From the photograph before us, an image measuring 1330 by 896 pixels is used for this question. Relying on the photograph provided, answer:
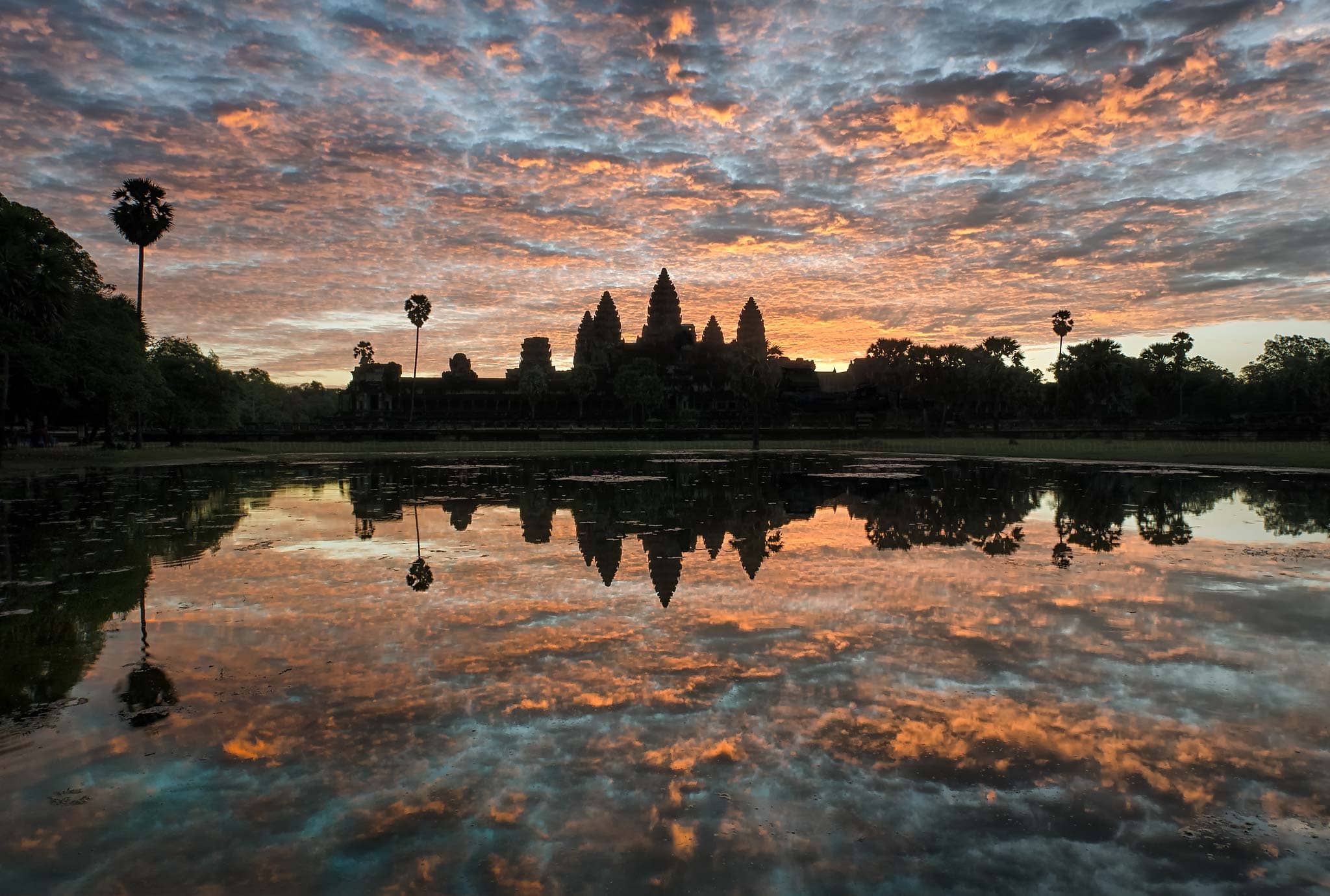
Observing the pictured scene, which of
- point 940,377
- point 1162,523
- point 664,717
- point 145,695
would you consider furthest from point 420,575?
point 940,377

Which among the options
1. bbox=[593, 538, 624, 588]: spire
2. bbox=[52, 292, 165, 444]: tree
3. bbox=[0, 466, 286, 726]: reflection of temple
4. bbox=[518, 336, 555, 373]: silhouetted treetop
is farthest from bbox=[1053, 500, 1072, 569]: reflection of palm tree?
bbox=[518, 336, 555, 373]: silhouetted treetop

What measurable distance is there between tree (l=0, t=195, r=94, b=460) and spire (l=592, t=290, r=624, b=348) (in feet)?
284

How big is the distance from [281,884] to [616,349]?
11099cm

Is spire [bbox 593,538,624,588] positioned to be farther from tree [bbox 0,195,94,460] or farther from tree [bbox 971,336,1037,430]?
tree [bbox 971,336,1037,430]

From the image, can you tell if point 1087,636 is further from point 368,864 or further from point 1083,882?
point 368,864

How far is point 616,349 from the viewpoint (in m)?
114

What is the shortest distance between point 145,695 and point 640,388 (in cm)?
8733

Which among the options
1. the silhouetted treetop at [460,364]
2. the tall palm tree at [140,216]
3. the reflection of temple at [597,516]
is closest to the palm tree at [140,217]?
the tall palm tree at [140,216]

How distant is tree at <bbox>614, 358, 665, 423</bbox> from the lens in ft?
307

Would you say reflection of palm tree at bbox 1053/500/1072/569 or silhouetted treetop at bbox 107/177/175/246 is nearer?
reflection of palm tree at bbox 1053/500/1072/569

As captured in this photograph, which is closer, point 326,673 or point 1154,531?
point 326,673

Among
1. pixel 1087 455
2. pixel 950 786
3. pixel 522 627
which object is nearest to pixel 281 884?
pixel 950 786

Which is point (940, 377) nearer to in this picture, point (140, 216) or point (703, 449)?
point (703, 449)

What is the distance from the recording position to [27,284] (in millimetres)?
33219
